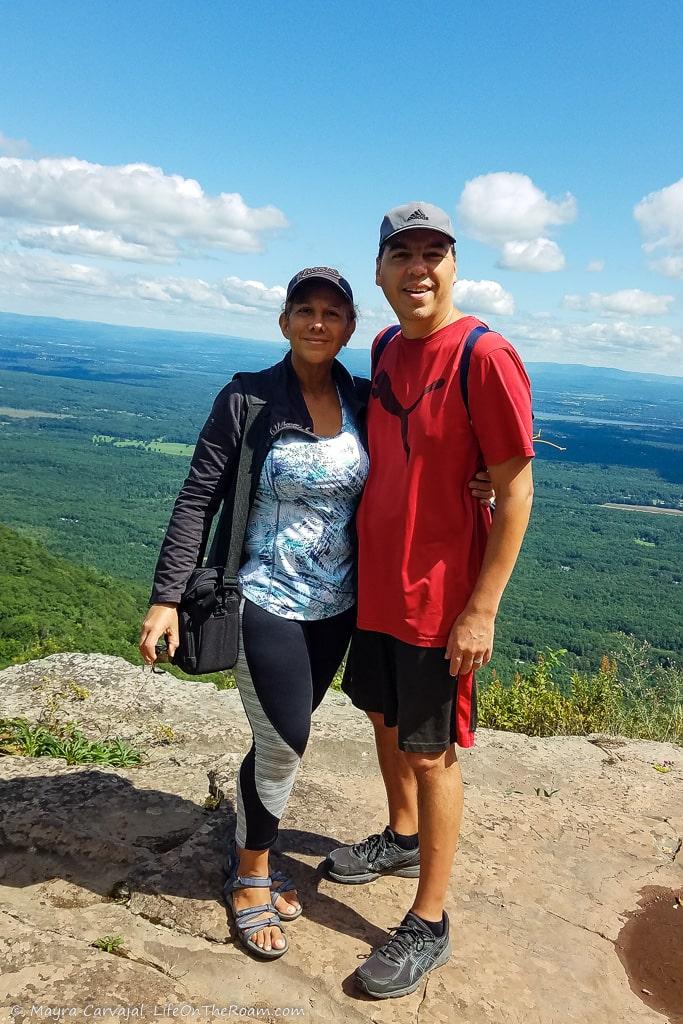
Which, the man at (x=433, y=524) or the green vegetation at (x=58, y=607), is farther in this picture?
the green vegetation at (x=58, y=607)

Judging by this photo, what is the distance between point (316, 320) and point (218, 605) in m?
0.87

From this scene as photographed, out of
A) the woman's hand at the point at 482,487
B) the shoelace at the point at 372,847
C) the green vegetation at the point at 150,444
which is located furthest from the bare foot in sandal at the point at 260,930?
the green vegetation at the point at 150,444

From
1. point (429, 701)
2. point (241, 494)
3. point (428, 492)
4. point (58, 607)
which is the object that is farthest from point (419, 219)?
point (58, 607)

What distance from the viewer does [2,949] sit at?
201 centimetres

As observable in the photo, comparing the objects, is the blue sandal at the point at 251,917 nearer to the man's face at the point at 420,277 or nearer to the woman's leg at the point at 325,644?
the woman's leg at the point at 325,644

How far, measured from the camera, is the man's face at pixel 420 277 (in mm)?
2088

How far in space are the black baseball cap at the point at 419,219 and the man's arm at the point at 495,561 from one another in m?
0.67

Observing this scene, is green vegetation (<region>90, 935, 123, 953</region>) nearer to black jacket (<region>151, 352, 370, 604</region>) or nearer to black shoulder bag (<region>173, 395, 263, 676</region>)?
black shoulder bag (<region>173, 395, 263, 676</region>)

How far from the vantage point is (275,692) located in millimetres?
2166

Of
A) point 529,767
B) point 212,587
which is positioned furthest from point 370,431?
point 529,767

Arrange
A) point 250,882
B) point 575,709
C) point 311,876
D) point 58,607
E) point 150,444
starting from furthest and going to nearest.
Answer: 1. point 150,444
2. point 58,607
3. point 575,709
4. point 311,876
5. point 250,882

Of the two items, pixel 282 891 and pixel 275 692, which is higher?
pixel 275 692

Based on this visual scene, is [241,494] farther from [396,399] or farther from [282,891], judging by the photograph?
[282,891]

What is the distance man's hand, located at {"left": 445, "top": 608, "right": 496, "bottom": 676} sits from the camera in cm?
202
